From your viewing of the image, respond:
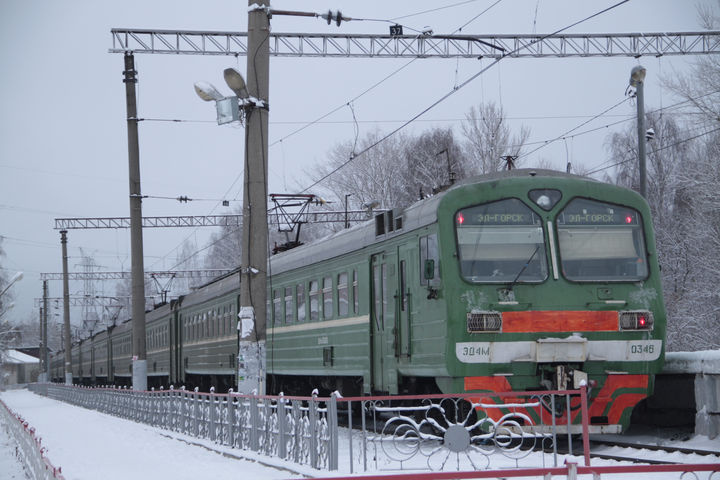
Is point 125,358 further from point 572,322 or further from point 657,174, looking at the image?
point 572,322

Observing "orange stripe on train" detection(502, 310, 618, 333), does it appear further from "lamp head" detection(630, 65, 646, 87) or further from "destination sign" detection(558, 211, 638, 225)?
"lamp head" detection(630, 65, 646, 87)

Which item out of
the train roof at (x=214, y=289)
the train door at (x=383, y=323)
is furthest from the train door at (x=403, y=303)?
the train roof at (x=214, y=289)

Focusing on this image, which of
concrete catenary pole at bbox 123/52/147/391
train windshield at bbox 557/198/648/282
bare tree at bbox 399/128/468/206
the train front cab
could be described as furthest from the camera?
bare tree at bbox 399/128/468/206

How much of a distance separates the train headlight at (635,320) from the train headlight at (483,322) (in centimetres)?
166

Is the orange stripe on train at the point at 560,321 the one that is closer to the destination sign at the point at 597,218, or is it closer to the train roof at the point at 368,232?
the destination sign at the point at 597,218

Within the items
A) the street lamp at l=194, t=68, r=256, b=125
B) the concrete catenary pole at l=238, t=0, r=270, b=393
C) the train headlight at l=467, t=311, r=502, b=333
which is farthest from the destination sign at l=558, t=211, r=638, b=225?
the street lamp at l=194, t=68, r=256, b=125

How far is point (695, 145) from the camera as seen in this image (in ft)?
161

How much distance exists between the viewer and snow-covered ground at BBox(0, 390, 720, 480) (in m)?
12.4

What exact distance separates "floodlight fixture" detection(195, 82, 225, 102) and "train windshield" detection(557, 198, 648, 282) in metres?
5.17

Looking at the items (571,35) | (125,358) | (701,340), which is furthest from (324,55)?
(125,358)

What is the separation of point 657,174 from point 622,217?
4120cm

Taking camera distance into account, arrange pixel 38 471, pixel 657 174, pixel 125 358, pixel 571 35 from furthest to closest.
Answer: pixel 657 174 → pixel 125 358 → pixel 571 35 → pixel 38 471

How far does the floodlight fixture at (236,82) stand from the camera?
15.1 meters

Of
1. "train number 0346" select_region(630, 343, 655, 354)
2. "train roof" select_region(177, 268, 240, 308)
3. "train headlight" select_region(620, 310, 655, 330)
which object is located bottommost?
"train number 0346" select_region(630, 343, 655, 354)
